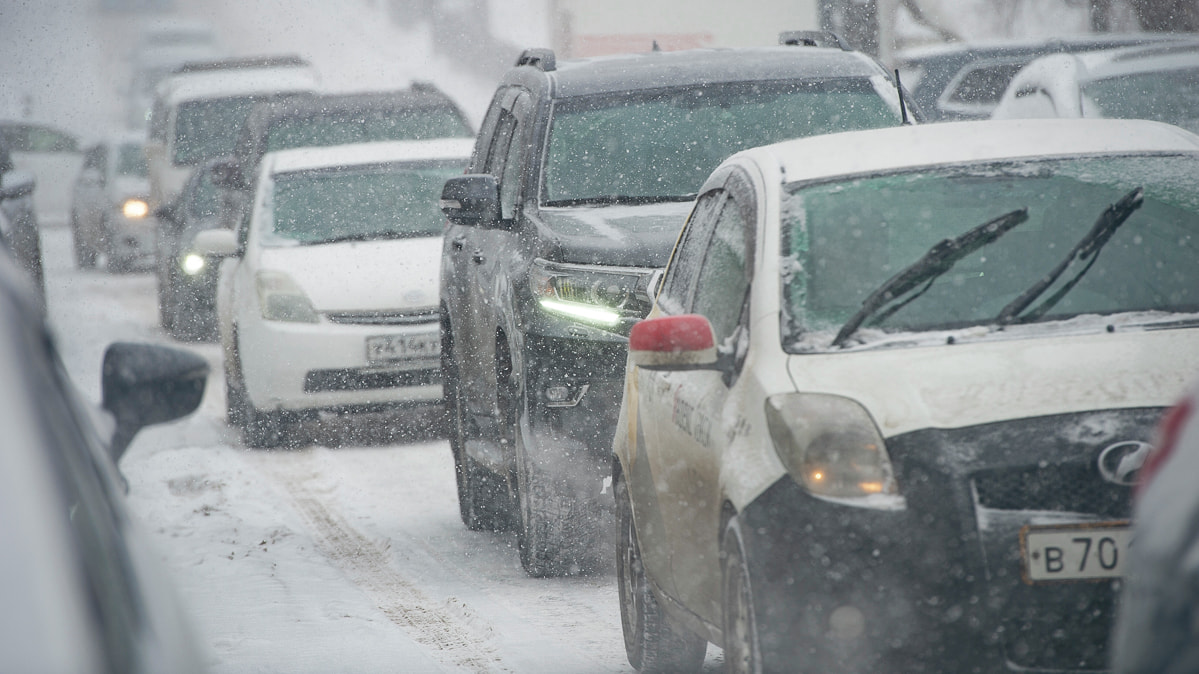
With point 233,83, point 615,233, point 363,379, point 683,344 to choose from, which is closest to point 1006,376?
point 683,344

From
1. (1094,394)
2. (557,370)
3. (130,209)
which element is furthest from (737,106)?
(130,209)

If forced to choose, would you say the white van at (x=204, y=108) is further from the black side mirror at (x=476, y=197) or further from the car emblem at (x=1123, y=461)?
the car emblem at (x=1123, y=461)

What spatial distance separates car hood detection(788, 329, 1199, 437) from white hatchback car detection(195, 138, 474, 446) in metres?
6.97

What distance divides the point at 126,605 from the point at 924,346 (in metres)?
2.27

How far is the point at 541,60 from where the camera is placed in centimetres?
861

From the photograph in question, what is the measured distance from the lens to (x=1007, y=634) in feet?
12.1

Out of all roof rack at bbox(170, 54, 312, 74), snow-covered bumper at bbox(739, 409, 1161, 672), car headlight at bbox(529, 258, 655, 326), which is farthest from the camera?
roof rack at bbox(170, 54, 312, 74)

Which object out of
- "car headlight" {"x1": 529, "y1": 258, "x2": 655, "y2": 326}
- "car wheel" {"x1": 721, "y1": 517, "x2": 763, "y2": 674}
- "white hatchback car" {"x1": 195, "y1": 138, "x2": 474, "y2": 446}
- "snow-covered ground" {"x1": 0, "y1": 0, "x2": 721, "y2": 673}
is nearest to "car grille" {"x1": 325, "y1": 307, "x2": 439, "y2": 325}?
"white hatchback car" {"x1": 195, "y1": 138, "x2": 474, "y2": 446}

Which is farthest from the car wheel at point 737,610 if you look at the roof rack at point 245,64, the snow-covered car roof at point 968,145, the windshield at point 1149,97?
the roof rack at point 245,64

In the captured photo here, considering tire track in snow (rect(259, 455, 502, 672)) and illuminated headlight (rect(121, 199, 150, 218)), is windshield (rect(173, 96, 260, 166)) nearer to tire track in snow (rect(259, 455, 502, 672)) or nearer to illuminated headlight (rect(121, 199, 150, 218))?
illuminated headlight (rect(121, 199, 150, 218))

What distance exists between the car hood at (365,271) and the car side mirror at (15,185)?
197 centimetres

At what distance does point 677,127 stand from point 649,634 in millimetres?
2964

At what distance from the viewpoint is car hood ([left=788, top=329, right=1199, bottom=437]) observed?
12.8 ft

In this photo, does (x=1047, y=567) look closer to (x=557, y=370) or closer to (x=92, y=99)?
(x=557, y=370)
